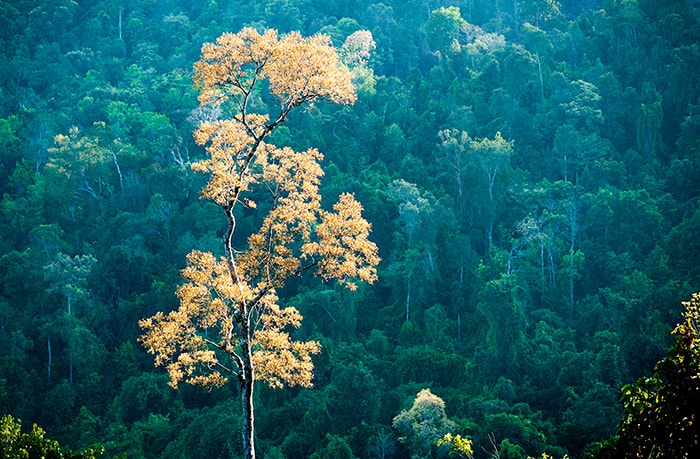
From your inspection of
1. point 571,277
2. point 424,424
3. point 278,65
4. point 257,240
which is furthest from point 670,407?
point 571,277

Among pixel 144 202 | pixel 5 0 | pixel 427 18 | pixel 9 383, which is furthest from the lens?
pixel 5 0

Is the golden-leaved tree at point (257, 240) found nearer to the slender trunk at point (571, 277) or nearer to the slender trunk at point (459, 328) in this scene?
the slender trunk at point (459, 328)

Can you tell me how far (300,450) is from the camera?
21750 millimetres

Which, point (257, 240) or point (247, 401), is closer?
point (247, 401)

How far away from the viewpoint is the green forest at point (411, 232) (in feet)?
72.3

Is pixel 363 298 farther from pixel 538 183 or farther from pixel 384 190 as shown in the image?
pixel 538 183

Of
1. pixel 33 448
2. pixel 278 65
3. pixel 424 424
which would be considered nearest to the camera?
pixel 278 65

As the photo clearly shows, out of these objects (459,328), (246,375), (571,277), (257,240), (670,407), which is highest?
(571,277)

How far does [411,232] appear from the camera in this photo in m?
27.7

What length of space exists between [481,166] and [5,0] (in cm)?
2904

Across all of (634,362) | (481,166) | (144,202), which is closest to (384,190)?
(481,166)

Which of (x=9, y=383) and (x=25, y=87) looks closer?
(x=9, y=383)

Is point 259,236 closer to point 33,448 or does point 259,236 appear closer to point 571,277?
point 33,448

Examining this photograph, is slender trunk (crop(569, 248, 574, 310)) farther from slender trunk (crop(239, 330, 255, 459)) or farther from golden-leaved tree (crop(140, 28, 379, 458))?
slender trunk (crop(239, 330, 255, 459))
